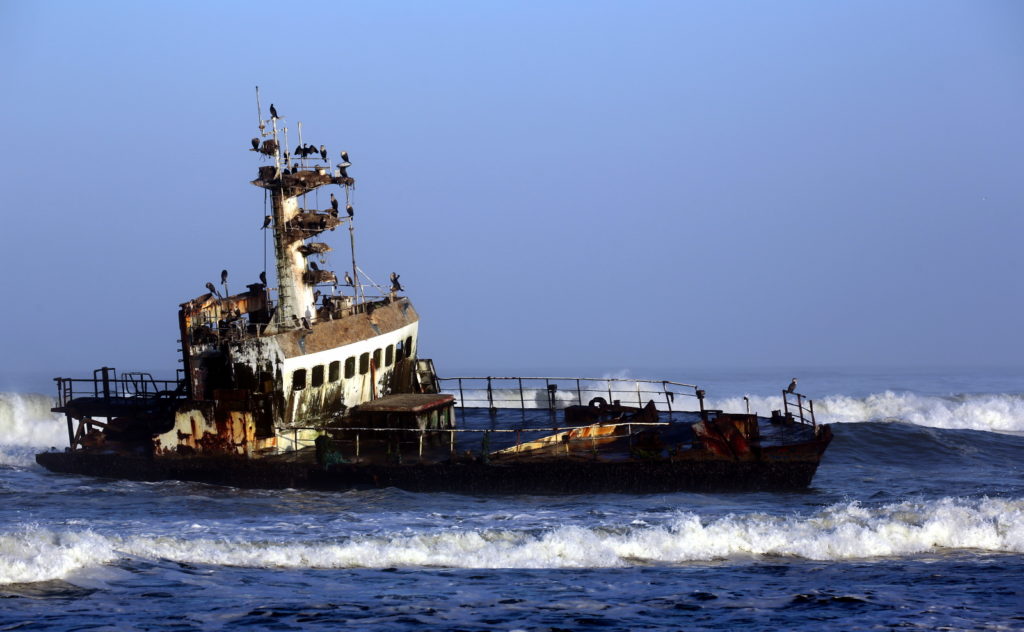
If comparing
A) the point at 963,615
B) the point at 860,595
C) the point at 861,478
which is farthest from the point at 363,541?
the point at 861,478

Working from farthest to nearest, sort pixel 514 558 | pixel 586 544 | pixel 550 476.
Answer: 1. pixel 550 476
2. pixel 586 544
3. pixel 514 558

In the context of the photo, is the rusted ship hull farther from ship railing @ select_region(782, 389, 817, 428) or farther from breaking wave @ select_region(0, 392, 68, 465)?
breaking wave @ select_region(0, 392, 68, 465)

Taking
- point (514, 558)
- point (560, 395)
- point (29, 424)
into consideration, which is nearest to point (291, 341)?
point (514, 558)

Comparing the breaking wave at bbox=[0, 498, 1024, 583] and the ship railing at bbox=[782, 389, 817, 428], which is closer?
the breaking wave at bbox=[0, 498, 1024, 583]

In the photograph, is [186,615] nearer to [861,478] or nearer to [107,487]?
[107,487]

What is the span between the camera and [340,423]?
83.4 feet

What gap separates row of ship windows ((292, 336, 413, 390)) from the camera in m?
24.7

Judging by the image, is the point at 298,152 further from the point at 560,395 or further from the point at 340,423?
the point at 560,395

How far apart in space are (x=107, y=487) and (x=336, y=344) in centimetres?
609

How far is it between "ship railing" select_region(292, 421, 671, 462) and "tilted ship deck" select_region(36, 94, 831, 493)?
0.05 metres

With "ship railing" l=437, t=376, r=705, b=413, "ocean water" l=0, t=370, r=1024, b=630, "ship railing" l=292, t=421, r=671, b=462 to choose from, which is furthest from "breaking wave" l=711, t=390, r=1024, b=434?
"ship railing" l=292, t=421, r=671, b=462

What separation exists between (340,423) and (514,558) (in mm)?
9239

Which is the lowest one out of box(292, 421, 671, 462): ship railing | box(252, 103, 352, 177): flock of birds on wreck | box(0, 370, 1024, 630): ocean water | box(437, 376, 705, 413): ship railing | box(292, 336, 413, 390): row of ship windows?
box(0, 370, 1024, 630): ocean water

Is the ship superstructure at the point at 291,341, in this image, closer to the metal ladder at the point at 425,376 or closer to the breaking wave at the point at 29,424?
the metal ladder at the point at 425,376
